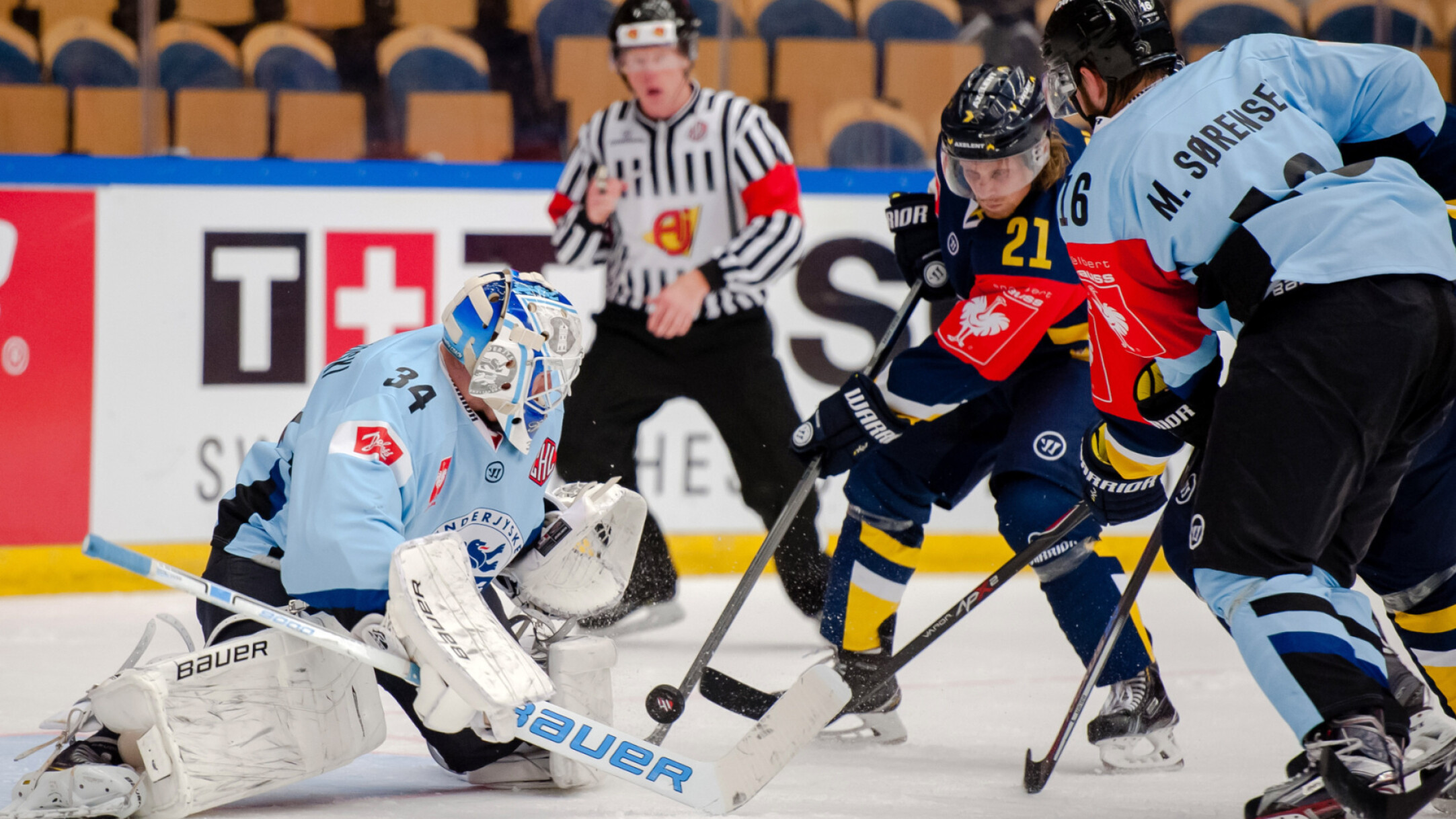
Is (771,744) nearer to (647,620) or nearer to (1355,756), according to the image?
(1355,756)

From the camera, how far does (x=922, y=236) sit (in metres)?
2.91

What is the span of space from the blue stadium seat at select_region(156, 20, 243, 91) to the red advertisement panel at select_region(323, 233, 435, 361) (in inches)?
25.2

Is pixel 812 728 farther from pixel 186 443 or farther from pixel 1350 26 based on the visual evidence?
pixel 1350 26

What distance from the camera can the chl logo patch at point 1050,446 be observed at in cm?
259

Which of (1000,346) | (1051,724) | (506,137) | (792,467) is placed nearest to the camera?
(1000,346)

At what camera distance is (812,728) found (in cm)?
211

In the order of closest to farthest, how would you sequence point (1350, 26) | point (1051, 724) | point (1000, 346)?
point (1000, 346) → point (1051, 724) → point (1350, 26)

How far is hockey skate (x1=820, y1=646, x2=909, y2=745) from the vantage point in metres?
2.73

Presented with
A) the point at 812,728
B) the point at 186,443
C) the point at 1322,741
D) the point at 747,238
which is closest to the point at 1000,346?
the point at 812,728

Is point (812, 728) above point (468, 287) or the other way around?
the other way around

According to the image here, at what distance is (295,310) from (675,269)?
107 centimetres

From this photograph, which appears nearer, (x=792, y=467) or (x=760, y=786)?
(x=760, y=786)

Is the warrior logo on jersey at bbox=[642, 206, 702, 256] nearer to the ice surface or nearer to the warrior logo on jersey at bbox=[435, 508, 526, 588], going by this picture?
the ice surface

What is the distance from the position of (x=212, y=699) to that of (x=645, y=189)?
2291 mm
